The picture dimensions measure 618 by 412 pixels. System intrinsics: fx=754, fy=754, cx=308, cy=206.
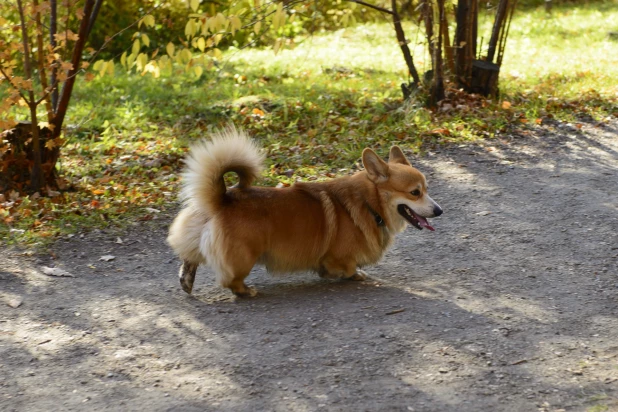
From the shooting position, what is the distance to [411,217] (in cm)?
475

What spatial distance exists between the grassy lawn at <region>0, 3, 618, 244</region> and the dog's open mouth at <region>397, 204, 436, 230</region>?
7.50ft

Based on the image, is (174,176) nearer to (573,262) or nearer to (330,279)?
(330,279)

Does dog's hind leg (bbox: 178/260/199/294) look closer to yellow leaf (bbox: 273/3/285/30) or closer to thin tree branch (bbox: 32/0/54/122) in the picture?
yellow leaf (bbox: 273/3/285/30)

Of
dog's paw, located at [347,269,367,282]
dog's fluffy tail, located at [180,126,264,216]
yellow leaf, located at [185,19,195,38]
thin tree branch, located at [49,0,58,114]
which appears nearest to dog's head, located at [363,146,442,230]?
dog's paw, located at [347,269,367,282]

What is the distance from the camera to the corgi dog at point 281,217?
14.3 feet

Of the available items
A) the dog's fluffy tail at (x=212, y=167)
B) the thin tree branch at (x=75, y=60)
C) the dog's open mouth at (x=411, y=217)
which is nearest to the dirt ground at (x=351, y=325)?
the dog's open mouth at (x=411, y=217)

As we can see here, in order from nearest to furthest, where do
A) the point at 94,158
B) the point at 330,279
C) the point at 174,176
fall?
the point at 330,279 < the point at 174,176 < the point at 94,158

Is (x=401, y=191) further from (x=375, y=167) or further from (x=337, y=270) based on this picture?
(x=337, y=270)

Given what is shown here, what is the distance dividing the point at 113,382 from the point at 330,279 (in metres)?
1.70

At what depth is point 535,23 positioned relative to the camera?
1546 centimetres

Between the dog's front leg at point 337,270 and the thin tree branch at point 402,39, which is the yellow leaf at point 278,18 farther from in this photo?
the thin tree branch at point 402,39

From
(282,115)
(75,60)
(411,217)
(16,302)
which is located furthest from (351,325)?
(282,115)

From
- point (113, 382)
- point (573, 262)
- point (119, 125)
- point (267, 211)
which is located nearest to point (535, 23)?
point (119, 125)

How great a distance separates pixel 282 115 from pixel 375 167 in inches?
182
